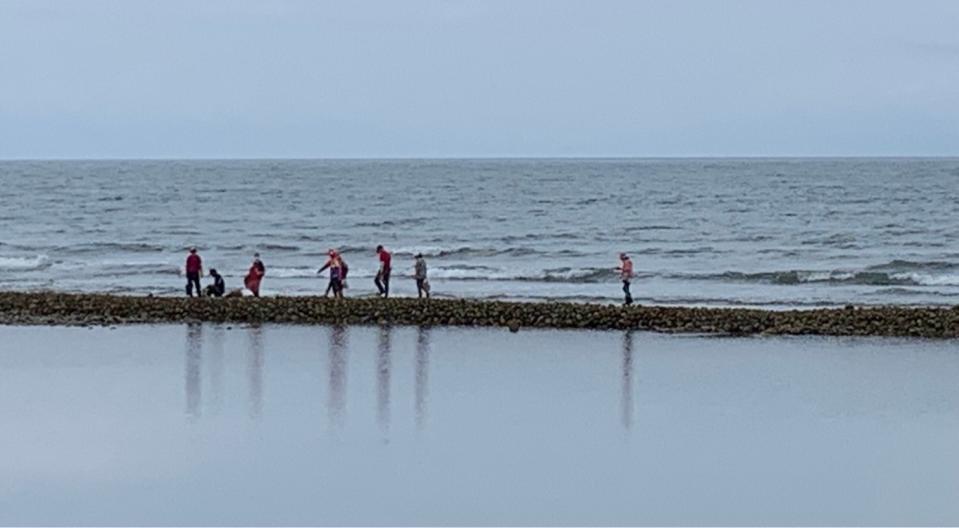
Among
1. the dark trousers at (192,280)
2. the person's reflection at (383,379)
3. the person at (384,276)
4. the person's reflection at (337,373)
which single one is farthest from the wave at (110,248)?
the person's reflection at (383,379)

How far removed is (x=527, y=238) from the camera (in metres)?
60.4

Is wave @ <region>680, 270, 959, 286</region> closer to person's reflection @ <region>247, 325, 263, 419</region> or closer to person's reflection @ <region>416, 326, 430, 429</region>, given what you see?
person's reflection @ <region>416, 326, 430, 429</region>

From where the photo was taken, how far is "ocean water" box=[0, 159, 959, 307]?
42031 millimetres

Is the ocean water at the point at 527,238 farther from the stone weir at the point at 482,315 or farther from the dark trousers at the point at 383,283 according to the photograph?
the stone weir at the point at 482,315

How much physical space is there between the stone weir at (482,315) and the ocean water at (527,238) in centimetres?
764

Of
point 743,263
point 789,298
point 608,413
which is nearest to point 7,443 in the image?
point 608,413

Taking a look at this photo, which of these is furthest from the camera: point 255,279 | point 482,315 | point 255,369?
point 255,279

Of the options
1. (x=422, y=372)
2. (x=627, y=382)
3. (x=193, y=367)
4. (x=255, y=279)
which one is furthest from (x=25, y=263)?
(x=627, y=382)

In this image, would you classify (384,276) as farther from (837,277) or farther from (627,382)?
(837,277)

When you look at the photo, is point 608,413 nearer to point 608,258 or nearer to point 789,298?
point 789,298

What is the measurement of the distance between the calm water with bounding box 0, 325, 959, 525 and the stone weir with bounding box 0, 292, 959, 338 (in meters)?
1.73

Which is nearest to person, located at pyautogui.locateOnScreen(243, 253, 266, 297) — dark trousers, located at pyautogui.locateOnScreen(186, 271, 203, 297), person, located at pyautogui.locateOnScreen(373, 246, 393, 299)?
dark trousers, located at pyautogui.locateOnScreen(186, 271, 203, 297)

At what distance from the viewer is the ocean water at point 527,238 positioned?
4203cm

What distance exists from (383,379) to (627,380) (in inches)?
130
